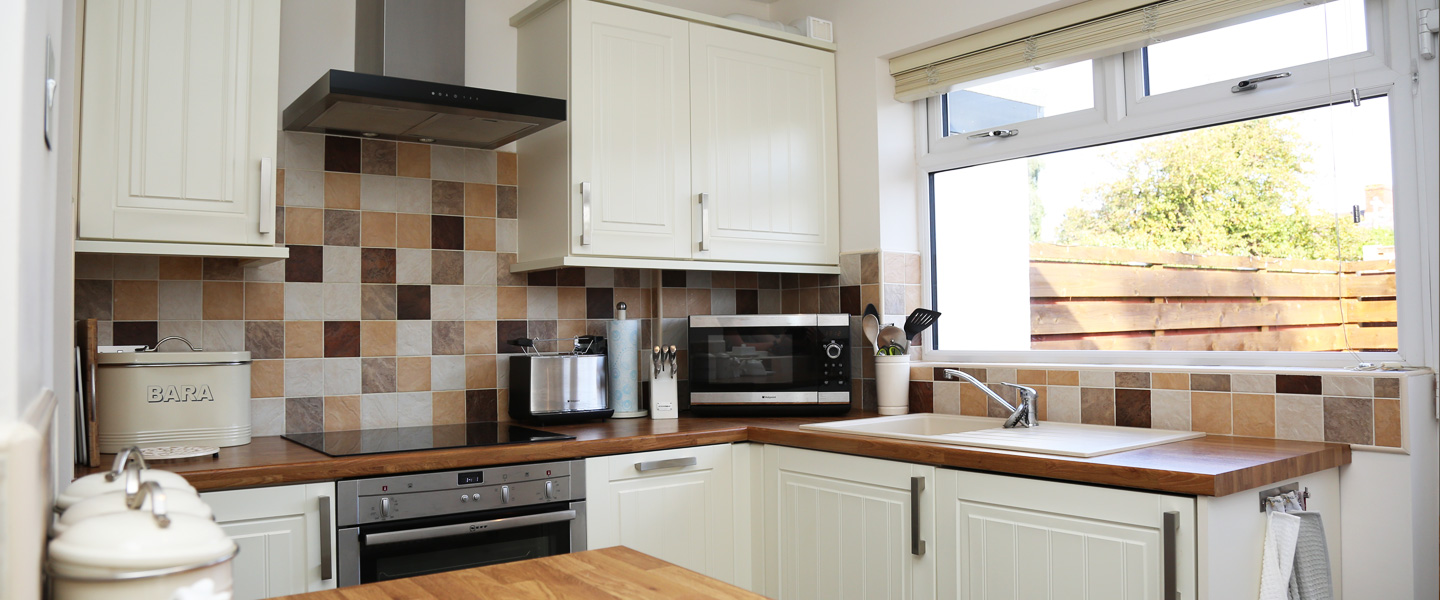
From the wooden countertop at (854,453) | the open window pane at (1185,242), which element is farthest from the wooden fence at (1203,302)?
the wooden countertop at (854,453)

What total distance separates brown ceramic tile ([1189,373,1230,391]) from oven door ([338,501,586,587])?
5.42 feet

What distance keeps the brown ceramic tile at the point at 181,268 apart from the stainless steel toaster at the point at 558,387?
926mm

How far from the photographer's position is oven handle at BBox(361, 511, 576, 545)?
216 centimetres

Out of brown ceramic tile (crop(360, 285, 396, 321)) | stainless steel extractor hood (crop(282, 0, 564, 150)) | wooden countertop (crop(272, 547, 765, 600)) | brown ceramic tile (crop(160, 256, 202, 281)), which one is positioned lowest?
wooden countertop (crop(272, 547, 765, 600))

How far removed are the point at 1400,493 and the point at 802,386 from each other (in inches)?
64.4

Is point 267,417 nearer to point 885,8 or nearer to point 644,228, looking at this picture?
point 644,228

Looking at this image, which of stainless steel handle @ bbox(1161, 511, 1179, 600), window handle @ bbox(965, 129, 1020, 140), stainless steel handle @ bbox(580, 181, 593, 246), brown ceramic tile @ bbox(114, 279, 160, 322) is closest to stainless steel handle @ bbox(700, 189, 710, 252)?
stainless steel handle @ bbox(580, 181, 593, 246)

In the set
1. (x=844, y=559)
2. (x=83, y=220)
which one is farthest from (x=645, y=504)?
(x=83, y=220)

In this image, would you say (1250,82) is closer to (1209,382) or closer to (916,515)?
(1209,382)

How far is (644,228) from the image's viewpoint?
294 cm

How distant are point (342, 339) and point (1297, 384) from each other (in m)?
2.60

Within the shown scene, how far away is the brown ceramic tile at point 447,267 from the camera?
291cm

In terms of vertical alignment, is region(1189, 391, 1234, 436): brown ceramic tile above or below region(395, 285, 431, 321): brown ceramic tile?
below

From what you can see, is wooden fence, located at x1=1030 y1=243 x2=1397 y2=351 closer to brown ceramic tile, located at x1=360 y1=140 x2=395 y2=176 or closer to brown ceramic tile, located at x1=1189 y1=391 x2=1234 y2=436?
brown ceramic tile, located at x1=1189 y1=391 x2=1234 y2=436
